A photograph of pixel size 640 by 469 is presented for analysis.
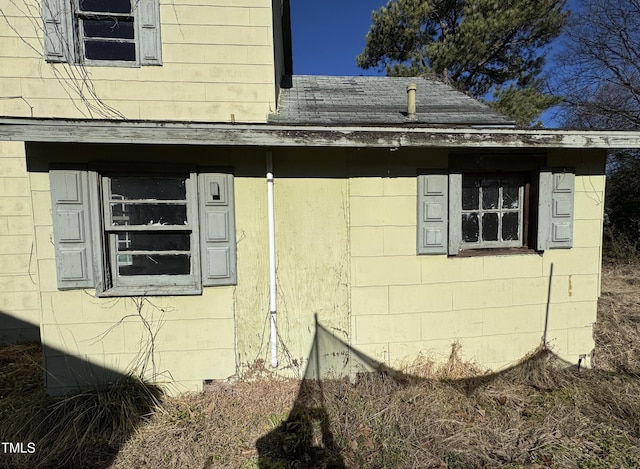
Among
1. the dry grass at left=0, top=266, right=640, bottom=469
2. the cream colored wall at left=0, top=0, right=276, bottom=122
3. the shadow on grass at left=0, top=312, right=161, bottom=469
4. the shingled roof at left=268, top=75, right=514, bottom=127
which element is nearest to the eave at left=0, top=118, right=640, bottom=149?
the shingled roof at left=268, top=75, right=514, bottom=127

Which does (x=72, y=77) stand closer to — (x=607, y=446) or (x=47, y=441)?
(x=47, y=441)

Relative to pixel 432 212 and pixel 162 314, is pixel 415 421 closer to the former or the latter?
pixel 432 212

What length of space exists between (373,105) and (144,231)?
3.47 metres

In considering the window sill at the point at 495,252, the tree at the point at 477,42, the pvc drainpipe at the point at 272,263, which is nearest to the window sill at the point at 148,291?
the pvc drainpipe at the point at 272,263

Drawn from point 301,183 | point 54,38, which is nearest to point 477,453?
point 301,183

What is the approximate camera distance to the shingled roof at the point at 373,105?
156 inches

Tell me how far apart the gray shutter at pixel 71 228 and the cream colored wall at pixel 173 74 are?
1.44 m

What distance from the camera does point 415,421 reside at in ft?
9.64

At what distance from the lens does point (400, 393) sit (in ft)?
10.8

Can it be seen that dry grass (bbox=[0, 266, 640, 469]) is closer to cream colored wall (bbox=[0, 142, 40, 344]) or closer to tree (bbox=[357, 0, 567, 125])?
cream colored wall (bbox=[0, 142, 40, 344])

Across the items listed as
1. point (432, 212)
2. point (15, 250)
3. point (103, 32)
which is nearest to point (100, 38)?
point (103, 32)

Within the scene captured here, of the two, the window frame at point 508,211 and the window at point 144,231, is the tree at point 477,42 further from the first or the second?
the window at point 144,231

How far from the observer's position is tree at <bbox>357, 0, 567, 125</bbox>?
1026 cm

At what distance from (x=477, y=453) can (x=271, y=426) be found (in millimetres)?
1798
